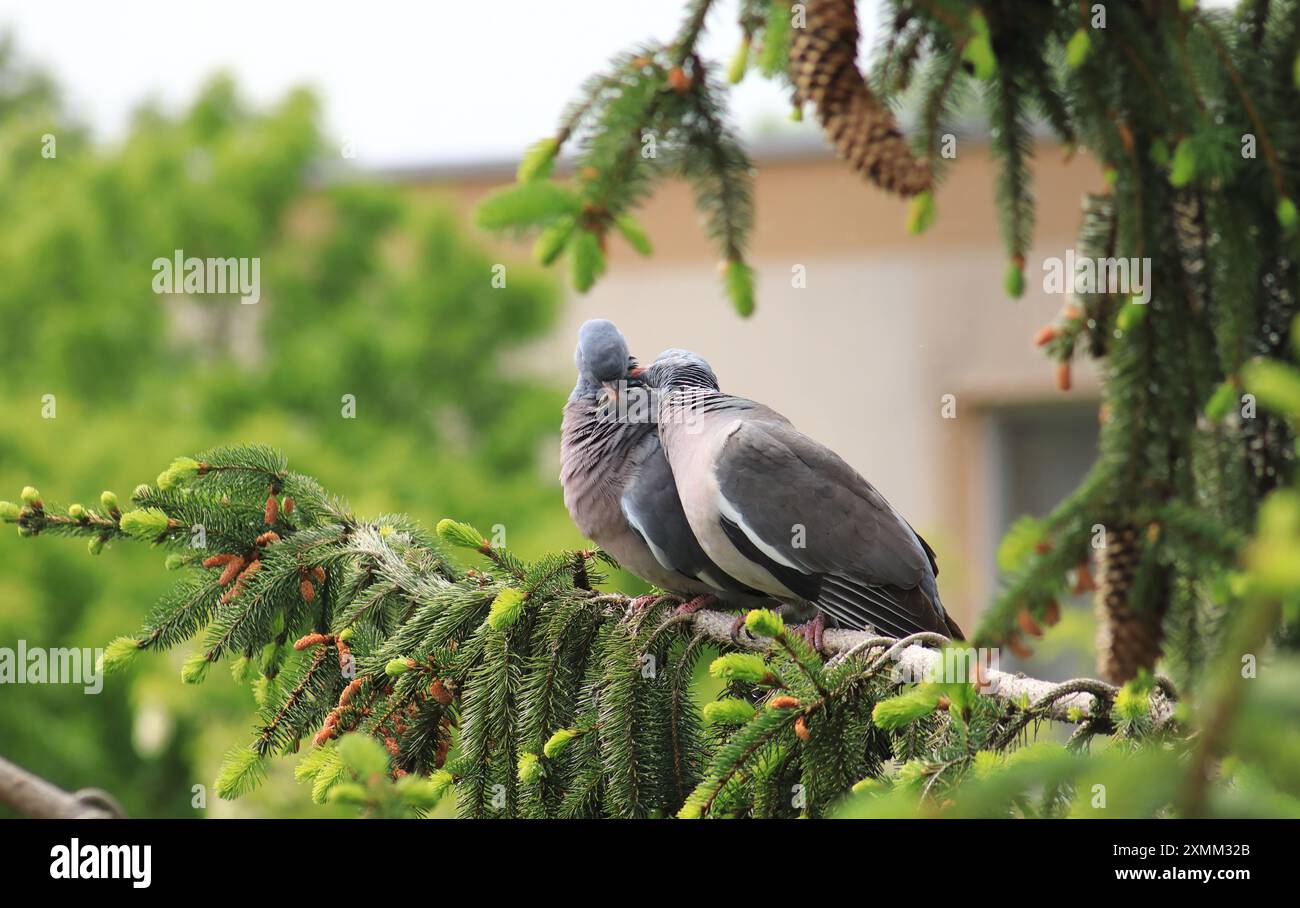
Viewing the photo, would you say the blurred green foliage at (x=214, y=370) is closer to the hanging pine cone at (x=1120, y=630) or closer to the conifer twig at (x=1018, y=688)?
the hanging pine cone at (x=1120, y=630)

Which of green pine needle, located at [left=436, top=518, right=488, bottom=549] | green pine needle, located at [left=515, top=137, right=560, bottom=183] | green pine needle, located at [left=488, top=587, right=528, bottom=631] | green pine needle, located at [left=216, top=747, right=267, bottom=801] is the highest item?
green pine needle, located at [left=515, top=137, right=560, bottom=183]

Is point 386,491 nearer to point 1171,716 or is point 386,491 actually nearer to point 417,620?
point 417,620

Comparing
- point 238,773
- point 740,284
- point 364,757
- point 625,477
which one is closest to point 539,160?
point 740,284

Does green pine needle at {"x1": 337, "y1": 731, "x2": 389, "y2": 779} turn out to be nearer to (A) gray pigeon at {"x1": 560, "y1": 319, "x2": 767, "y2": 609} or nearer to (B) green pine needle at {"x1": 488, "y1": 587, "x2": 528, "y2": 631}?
(B) green pine needle at {"x1": 488, "y1": 587, "x2": 528, "y2": 631}

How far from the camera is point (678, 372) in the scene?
2.01 metres

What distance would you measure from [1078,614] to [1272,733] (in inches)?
117

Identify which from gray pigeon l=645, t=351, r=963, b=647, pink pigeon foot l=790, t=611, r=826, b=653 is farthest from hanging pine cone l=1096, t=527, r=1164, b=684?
pink pigeon foot l=790, t=611, r=826, b=653

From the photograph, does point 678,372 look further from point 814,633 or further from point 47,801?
point 47,801

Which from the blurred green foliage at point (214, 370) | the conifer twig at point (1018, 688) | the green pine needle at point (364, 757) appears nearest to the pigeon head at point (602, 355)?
the conifer twig at point (1018, 688)

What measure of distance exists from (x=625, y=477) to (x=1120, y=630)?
2.97ft

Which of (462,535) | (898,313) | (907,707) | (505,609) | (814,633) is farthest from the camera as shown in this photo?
(898,313)

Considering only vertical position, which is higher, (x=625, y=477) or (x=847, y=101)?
(x=847, y=101)

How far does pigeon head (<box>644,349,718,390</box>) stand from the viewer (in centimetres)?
201
